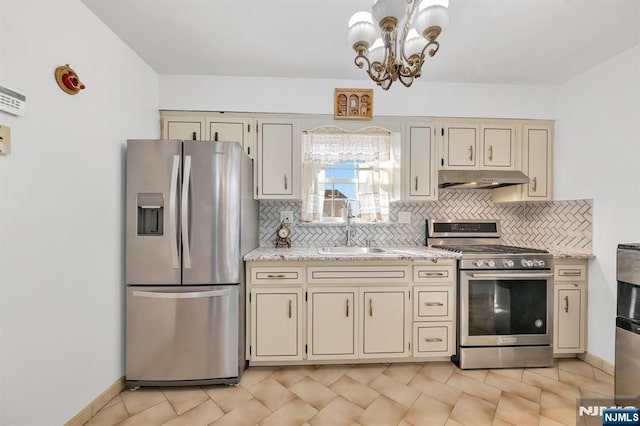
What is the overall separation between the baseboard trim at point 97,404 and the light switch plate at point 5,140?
154cm

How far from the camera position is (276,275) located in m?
2.39

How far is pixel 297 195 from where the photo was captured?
2.79 m

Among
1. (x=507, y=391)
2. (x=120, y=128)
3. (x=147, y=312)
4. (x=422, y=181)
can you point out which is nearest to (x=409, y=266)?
(x=422, y=181)

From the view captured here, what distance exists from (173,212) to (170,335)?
2.97ft

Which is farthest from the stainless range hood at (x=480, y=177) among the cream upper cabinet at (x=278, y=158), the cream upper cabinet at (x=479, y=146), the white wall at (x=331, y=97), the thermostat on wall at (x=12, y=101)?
the thermostat on wall at (x=12, y=101)

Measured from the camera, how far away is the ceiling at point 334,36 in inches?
71.4

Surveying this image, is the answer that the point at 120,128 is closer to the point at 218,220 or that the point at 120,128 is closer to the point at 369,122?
the point at 218,220

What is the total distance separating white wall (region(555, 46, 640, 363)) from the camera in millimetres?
2234

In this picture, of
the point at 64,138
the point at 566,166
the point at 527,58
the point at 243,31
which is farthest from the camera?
the point at 566,166

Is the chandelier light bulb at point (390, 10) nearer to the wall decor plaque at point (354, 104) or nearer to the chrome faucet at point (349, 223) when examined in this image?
the wall decor plaque at point (354, 104)

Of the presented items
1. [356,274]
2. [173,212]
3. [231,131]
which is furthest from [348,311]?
[231,131]

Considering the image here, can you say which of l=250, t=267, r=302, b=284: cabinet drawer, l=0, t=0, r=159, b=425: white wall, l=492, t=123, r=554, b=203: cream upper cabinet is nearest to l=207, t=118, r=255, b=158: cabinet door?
l=0, t=0, r=159, b=425: white wall

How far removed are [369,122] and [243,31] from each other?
1356mm

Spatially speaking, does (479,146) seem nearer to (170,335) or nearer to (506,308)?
(506,308)
